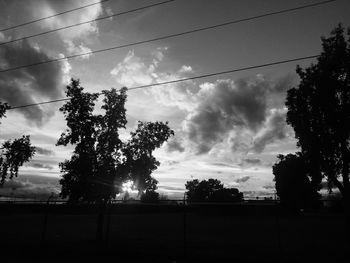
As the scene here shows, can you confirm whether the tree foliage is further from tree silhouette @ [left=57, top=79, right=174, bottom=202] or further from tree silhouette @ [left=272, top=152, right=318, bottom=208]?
tree silhouette @ [left=57, top=79, right=174, bottom=202]

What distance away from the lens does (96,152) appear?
19.0 m

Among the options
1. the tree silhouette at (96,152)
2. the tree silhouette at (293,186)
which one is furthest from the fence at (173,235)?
the tree silhouette at (293,186)

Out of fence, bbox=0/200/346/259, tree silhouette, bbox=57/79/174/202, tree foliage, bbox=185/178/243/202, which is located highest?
tree foliage, bbox=185/178/243/202

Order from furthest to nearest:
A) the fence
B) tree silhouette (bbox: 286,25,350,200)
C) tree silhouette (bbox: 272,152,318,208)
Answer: tree silhouette (bbox: 272,152,318,208), tree silhouette (bbox: 286,25,350,200), the fence

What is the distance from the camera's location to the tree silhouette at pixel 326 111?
28.4 metres

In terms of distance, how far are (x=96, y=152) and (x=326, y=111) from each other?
2260cm

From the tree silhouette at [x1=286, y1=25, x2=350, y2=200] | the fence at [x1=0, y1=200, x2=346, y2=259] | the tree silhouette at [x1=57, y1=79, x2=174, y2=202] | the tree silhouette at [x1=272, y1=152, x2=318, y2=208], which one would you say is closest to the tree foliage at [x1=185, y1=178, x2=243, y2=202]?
the tree silhouette at [x1=272, y1=152, x2=318, y2=208]

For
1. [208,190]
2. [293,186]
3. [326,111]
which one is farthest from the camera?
[208,190]

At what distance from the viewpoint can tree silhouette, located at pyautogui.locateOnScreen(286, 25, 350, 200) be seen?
2838cm

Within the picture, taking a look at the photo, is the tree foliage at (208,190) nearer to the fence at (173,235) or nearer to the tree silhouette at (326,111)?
the fence at (173,235)

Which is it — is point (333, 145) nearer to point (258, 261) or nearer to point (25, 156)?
point (258, 261)

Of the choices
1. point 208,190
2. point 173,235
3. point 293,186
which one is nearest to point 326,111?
point 173,235

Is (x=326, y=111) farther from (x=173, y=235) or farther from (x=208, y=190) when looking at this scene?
(x=208, y=190)

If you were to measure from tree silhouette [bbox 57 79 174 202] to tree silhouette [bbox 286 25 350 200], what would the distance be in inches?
749
